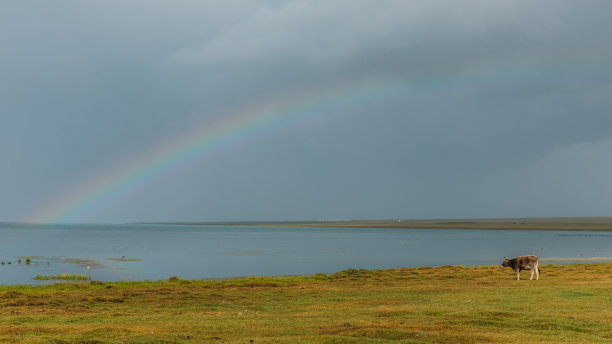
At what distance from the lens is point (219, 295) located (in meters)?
31.8

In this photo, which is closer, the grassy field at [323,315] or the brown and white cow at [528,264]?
the grassy field at [323,315]

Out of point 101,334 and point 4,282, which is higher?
point 101,334

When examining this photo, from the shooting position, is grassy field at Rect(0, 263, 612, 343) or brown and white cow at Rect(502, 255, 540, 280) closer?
grassy field at Rect(0, 263, 612, 343)

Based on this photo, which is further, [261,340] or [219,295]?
[219,295]

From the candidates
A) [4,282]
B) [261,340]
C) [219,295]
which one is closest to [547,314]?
[261,340]

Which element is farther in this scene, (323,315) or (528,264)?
(528,264)

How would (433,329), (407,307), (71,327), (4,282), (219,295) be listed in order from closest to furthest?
(433,329) → (71,327) → (407,307) → (219,295) → (4,282)

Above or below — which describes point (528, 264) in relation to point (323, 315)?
above

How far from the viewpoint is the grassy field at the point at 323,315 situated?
54.7 feet

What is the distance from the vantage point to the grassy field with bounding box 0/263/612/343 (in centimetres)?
1667

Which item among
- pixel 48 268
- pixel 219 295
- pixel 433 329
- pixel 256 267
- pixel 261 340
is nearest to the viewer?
pixel 261 340

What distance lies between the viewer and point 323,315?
22.5m

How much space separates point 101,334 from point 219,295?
1493 centimetres

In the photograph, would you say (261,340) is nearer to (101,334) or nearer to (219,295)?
(101,334)
